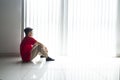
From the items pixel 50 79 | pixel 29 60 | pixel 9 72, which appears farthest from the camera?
pixel 29 60

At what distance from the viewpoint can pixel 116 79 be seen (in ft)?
10.8

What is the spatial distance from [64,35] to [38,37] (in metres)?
0.61

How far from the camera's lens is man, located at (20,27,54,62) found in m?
4.48

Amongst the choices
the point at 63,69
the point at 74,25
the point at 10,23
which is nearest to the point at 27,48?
the point at 10,23

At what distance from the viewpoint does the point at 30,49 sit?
4.57 m

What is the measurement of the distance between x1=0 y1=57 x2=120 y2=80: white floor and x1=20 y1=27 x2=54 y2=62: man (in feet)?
0.50

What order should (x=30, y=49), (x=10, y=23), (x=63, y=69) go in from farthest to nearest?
(x=10, y=23), (x=30, y=49), (x=63, y=69)

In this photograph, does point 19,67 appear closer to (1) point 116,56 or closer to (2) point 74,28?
(2) point 74,28

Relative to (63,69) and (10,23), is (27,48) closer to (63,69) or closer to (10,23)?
(10,23)

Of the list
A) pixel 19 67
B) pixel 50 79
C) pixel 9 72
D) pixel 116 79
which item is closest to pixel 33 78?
pixel 50 79

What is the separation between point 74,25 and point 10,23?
4.85ft

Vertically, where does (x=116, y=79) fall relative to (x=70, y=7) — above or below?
below

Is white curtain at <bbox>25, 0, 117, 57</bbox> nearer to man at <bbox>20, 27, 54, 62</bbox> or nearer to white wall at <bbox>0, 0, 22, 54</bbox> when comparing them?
white wall at <bbox>0, 0, 22, 54</bbox>

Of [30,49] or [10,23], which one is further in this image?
[10,23]
